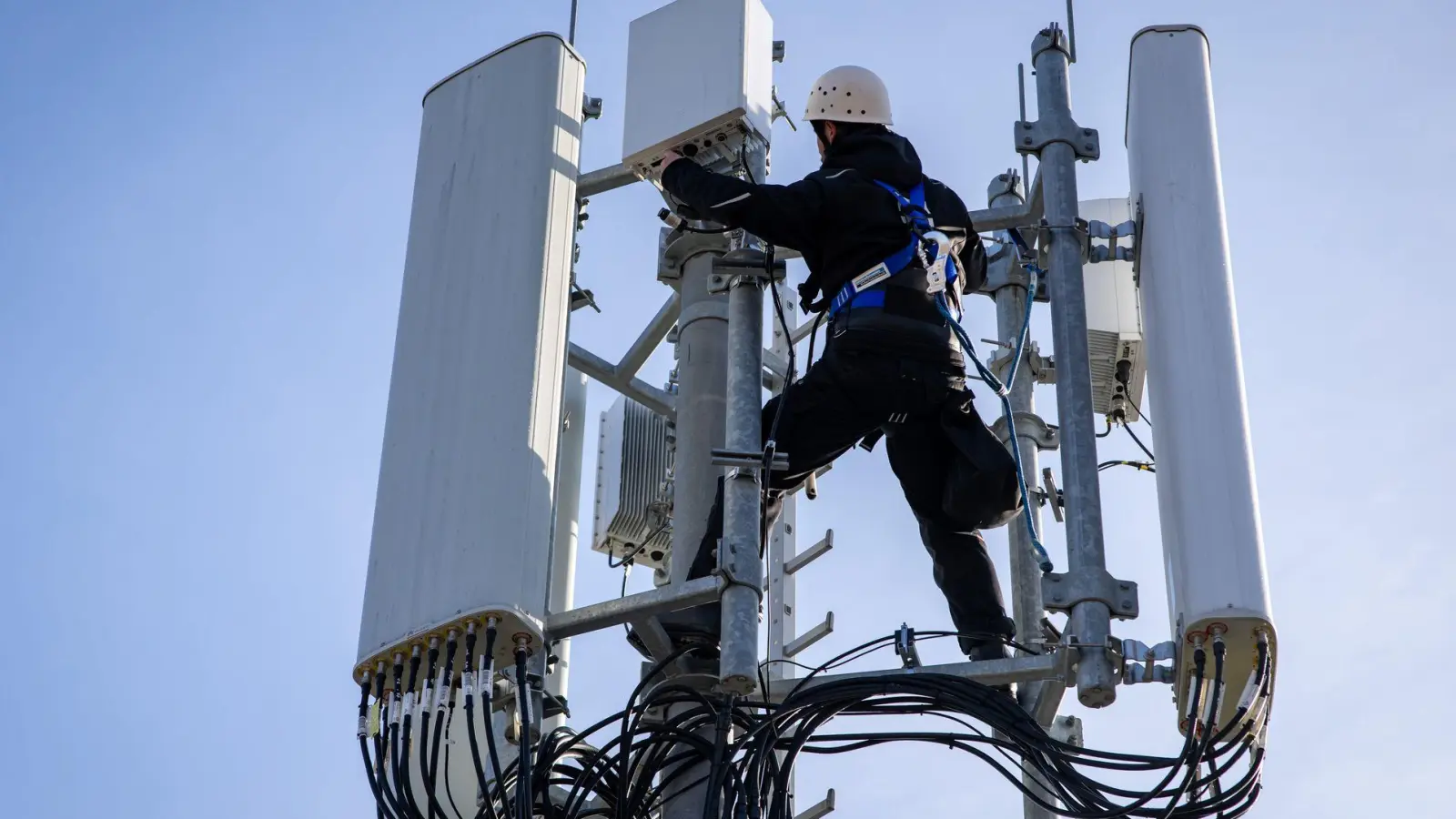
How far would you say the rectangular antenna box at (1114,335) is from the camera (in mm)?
8914

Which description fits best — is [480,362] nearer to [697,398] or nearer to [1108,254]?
[697,398]

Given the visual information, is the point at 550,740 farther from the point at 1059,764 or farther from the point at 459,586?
the point at 1059,764

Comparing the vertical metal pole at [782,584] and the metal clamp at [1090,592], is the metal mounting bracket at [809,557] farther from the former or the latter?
the metal clamp at [1090,592]

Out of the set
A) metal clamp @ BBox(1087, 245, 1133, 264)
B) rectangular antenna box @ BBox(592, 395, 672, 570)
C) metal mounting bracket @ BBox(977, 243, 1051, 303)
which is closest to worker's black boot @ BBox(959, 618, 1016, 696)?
metal clamp @ BBox(1087, 245, 1133, 264)

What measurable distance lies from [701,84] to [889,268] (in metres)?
1.02

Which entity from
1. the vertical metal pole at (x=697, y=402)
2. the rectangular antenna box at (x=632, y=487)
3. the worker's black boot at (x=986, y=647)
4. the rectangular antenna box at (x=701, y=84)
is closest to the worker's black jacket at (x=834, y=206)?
the rectangular antenna box at (x=701, y=84)

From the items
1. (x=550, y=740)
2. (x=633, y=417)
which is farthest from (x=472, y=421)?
(x=633, y=417)

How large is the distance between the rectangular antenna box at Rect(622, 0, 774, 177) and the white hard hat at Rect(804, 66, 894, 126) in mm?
209

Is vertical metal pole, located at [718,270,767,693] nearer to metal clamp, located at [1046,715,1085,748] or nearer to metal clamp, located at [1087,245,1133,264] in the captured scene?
metal clamp, located at [1087,245,1133,264]

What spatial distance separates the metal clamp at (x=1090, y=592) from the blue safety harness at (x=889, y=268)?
4.38 feet

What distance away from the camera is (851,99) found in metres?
8.01

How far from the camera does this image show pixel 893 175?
7.75 metres

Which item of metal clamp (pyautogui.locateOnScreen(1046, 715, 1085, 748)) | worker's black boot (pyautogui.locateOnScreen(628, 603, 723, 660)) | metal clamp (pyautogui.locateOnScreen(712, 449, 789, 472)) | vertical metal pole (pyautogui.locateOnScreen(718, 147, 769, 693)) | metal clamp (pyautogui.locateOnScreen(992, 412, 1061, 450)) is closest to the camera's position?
vertical metal pole (pyautogui.locateOnScreen(718, 147, 769, 693))

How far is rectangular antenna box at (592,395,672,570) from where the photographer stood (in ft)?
32.4
